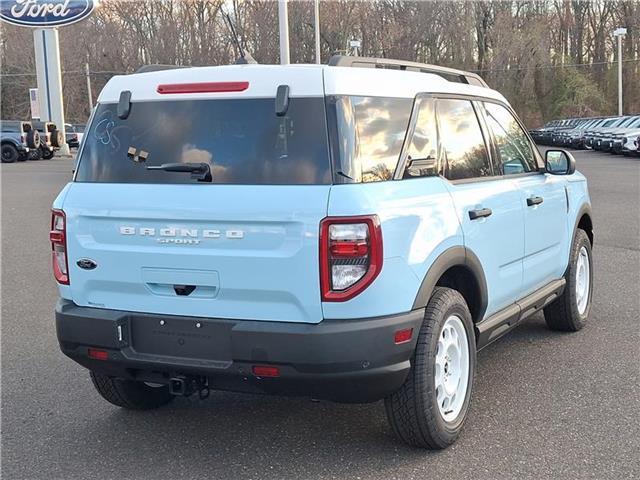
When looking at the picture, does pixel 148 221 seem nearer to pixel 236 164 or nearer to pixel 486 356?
pixel 236 164

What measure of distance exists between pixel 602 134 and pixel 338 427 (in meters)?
32.5

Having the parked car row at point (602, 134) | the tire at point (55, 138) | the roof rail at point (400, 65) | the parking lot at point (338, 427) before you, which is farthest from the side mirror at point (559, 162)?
the tire at point (55, 138)

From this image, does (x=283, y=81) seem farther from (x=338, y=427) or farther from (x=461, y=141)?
(x=338, y=427)

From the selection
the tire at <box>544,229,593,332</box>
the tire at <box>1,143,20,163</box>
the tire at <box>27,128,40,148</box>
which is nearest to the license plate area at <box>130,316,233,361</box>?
the tire at <box>544,229,593,332</box>

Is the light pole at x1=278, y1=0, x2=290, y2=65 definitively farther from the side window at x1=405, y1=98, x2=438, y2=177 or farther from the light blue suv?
the light blue suv

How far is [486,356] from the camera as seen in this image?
5328mm

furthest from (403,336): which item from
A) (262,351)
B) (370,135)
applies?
(370,135)

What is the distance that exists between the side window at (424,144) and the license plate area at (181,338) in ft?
3.98

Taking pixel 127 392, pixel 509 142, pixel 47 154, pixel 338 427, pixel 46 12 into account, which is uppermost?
pixel 46 12

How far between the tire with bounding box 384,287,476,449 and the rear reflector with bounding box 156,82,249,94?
1401mm

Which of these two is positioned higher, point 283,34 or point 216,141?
point 283,34

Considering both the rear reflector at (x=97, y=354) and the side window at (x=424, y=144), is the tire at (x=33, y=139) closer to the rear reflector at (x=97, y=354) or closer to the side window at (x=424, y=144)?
the rear reflector at (x=97, y=354)

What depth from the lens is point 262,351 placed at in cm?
327

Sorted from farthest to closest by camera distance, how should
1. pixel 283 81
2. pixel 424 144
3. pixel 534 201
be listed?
pixel 534 201 < pixel 424 144 < pixel 283 81
